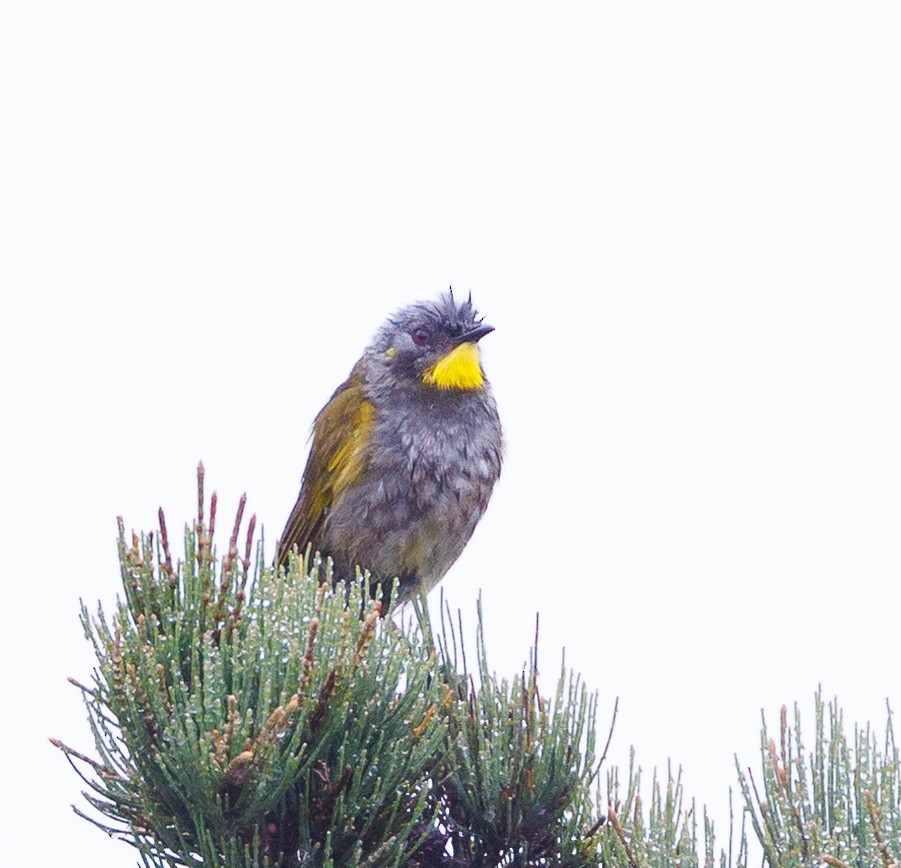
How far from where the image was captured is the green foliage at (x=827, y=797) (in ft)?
8.69

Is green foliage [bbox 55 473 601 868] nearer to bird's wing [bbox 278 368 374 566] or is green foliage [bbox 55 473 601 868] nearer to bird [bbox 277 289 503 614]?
bird [bbox 277 289 503 614]

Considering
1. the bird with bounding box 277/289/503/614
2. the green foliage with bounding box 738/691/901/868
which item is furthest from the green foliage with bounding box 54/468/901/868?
the bird with bounding box 277/289/503/614

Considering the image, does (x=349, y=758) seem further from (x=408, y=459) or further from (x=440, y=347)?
(x=440, y=347)

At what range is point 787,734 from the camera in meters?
2.80

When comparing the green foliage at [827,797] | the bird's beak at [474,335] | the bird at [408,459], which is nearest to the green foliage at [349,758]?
the green foliage at [827,797]

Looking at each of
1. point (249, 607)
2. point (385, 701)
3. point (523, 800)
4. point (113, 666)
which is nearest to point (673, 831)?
point (523, 800)

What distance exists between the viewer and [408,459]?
264 inches

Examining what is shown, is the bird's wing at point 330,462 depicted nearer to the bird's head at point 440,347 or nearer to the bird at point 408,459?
the bird at point 408,459

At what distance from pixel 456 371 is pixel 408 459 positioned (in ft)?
1.86

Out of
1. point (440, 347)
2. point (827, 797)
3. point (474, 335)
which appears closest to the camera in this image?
point (827, 797)

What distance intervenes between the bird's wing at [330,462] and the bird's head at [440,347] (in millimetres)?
284

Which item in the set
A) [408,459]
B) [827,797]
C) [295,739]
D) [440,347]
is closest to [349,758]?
[295,739]

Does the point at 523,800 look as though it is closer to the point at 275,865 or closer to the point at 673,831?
the point at 673,831

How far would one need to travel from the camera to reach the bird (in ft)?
21.8
